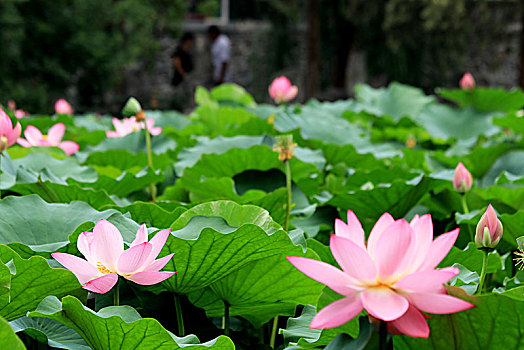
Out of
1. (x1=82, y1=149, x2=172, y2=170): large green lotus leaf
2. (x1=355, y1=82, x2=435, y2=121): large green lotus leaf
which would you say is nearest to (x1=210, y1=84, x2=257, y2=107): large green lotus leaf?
(x1=355, y1=82, x2=435, y2=121): large green lotus leaf

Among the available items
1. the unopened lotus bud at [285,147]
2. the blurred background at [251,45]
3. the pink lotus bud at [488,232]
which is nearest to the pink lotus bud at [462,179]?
the unopened lotus bud at [285,147]

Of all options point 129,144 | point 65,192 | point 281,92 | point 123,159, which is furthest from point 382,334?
point 281,92

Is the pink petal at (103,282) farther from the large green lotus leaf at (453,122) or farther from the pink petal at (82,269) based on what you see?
the large green lotus leaf at (453,122)

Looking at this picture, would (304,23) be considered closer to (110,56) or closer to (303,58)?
(303,58)

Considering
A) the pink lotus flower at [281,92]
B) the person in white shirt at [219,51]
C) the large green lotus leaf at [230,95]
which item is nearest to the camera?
the pink lotus flower at [281,92]

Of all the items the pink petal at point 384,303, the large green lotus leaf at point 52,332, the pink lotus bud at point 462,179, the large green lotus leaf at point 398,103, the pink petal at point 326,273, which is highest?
the pink petal at point 326,273

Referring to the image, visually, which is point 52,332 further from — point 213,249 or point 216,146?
point 216,146

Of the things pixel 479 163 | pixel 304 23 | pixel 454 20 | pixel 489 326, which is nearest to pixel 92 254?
pixel 489 326

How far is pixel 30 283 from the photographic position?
61 centimetres

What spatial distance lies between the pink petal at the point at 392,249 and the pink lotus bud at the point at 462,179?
639 mm

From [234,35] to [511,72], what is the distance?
20.2 ft

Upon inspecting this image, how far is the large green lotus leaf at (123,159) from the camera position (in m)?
1.47

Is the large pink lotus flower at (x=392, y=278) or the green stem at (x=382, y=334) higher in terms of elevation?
the large pink lotus flower at (x=392, y=278)

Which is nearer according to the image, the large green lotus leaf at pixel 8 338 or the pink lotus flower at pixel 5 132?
the large green lotus leaf at pixel 8 338
